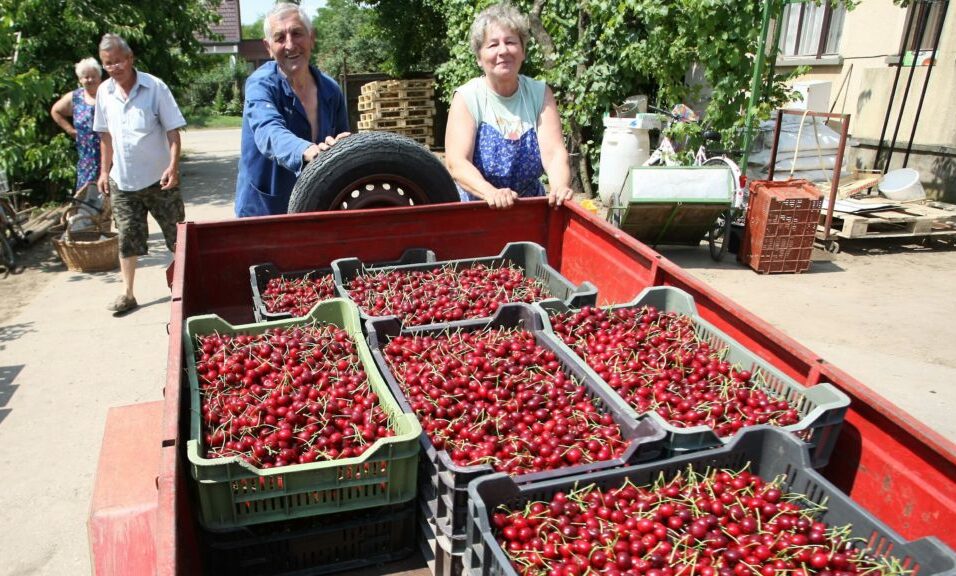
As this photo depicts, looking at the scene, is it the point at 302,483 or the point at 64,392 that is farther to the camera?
the point at 64,392

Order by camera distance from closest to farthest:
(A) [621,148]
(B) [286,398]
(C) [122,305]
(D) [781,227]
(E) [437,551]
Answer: (E) [437,551] < (B) [286,398] < (C) [122,305] < (D) [781,227] < (A) [621,148]

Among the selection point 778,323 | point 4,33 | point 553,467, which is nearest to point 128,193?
point 4,33

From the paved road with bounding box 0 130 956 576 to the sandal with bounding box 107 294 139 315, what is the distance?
3.4 inches

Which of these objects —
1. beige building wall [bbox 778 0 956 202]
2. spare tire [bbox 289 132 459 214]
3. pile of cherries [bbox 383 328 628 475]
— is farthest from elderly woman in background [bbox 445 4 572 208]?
beige building wall [bbox 778 0 956 202]

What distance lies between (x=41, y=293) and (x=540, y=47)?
752 centimetres

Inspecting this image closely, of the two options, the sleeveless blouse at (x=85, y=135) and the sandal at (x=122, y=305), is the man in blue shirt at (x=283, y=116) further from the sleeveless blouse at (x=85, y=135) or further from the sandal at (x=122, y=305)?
the sleeveless blouse at (x=85, y=135)

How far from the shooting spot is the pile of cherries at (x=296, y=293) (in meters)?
3.24

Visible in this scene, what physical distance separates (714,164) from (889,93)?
4.49m

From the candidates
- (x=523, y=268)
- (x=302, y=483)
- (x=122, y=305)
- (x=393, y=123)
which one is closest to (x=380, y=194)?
(x=523, y=268)

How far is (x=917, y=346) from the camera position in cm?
560

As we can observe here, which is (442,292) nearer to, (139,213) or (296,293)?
(296,293)

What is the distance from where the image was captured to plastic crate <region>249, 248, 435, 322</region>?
10.2ft

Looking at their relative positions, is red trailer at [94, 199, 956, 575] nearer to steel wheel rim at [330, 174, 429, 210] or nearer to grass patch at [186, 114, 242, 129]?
steel wheel rim at [330, 174, 429, 210]

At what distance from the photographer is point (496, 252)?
13.1 feet
